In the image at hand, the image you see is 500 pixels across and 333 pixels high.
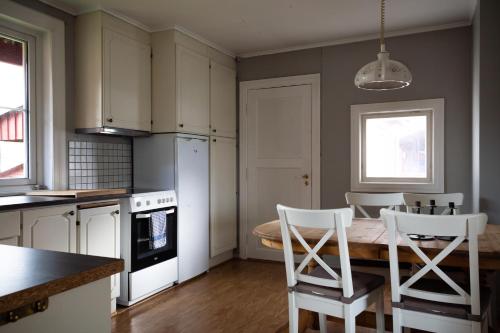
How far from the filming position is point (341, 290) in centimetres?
207

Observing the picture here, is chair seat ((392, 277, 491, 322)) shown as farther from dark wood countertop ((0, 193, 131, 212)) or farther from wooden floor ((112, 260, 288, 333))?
dark wood countertop ((0, 193, 131, 212))

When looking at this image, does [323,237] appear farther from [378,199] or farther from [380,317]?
[378,199]

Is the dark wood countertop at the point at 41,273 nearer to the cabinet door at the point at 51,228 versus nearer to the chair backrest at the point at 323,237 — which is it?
the chair backrest at the point at 323,237

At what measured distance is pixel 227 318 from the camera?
296cm

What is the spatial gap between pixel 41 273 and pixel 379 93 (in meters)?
3.71

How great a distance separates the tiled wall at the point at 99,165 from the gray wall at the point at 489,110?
119 inches

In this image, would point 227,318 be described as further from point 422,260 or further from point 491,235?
point 491,235

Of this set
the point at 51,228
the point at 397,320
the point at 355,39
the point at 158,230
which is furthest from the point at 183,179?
the point at 397,320

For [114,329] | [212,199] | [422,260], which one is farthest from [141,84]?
[422,260]

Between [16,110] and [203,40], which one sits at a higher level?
[203,40]

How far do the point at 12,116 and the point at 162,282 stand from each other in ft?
5.84

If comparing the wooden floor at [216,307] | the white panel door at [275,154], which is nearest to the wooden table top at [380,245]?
the wooden floor at [216,307]

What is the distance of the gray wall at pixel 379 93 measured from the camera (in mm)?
3750

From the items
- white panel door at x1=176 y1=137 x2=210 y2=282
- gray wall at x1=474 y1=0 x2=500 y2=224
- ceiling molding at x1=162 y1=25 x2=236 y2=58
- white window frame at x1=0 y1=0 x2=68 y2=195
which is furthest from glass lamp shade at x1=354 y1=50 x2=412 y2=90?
white window frame at x1=0 y1=0 x2=68 y2=195
